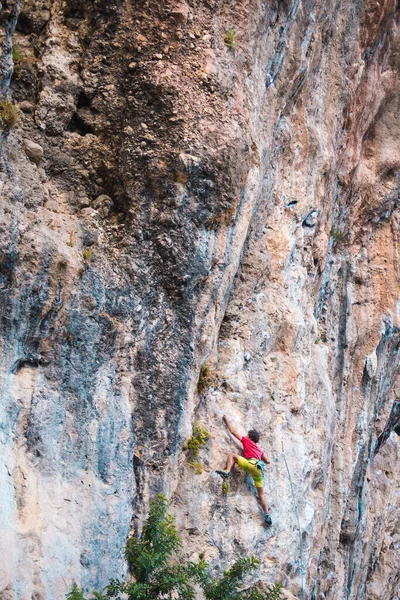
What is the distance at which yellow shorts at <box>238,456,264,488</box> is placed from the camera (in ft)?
31.9

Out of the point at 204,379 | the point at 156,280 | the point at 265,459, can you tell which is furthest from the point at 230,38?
the point at 265,459

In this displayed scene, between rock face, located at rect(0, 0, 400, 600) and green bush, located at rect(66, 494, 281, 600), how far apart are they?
26 cm

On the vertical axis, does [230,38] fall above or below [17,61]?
above

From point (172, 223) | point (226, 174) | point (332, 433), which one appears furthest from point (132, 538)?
point (332, 433)

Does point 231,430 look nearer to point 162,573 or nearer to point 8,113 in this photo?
point 162,573

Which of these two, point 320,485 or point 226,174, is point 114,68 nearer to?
point 226,174

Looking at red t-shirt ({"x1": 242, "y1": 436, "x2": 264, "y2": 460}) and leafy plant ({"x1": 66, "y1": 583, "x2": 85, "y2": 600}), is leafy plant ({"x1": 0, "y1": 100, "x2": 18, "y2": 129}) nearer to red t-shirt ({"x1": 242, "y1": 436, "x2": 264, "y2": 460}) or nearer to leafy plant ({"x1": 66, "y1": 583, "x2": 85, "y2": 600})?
leafy plant ({"x1": 66, "y1": 583, "x2": 85, "y2": 600})

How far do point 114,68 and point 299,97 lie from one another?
4035 mm

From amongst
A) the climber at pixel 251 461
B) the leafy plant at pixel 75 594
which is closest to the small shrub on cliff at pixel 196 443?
the climber at pixel 251 461

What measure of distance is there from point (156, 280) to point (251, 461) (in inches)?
114

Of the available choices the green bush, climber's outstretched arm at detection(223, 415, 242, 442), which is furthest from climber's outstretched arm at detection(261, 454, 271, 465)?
the green bush

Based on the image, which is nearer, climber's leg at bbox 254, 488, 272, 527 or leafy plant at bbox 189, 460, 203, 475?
leafy plant at bbox 189, 460, 203, 475

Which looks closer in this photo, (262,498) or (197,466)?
(197,466)

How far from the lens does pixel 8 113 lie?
7688 millimetres
